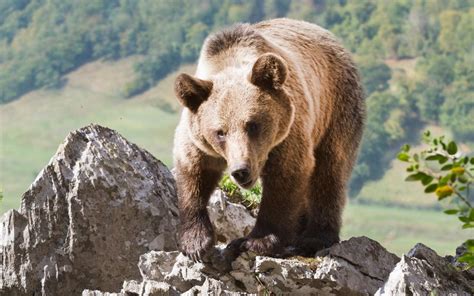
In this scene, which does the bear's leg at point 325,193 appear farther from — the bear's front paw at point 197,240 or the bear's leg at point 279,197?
the bear's front paw at point 197,240

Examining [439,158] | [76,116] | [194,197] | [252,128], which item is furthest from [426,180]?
[76,116]

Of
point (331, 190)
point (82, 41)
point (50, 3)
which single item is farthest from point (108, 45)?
point (331, 190)

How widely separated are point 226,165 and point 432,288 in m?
1.93

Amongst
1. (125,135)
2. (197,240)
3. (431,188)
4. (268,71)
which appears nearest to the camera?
(431,188)

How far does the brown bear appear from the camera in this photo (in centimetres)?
729

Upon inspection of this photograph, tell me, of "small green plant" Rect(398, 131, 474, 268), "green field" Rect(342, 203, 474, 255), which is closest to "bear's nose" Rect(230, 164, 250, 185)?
"small green plant" Rect(398, 131, 474, 268)

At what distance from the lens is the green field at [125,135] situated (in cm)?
7994

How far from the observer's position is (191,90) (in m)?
7.42

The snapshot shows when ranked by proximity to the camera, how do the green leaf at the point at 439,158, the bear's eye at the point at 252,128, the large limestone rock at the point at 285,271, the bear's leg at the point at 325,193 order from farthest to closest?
the bear's leg at the point at 325,193
the bear's eye at the point at 252,128
the large limestone rock at the point at 285,271
the green leaf at the point at 439,158

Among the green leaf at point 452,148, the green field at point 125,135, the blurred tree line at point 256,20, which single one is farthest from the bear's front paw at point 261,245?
the blurred tree line at point 256,20

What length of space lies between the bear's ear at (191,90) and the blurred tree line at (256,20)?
81306 mm

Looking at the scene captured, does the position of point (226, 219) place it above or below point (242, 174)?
below

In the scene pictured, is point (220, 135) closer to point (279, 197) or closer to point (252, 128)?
point (252, 128)

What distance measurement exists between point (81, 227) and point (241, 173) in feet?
5.27
